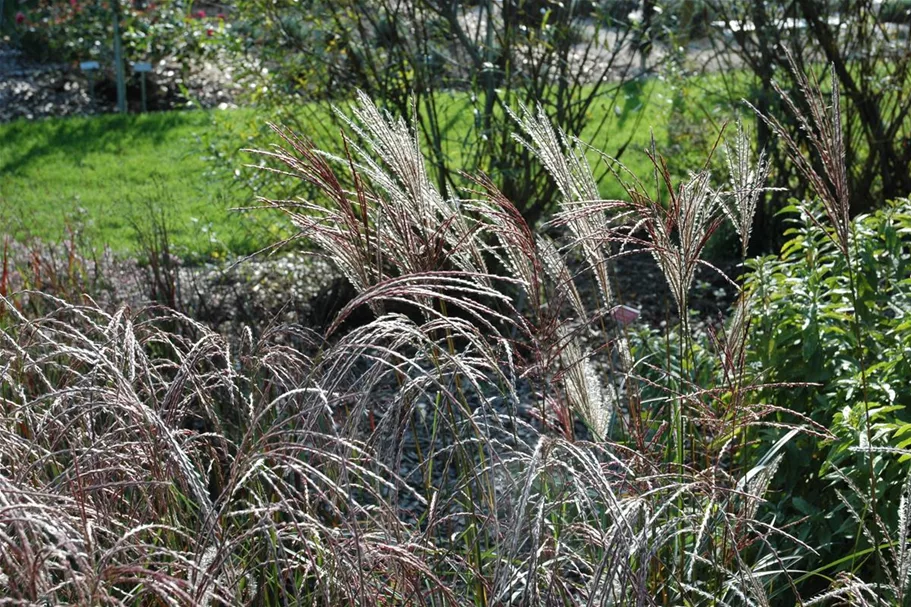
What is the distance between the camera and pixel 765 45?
20.4 ft

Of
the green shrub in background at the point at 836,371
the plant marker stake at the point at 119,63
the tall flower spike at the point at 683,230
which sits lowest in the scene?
the green shrub in background at the point at 836,371

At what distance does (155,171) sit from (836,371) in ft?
23.2

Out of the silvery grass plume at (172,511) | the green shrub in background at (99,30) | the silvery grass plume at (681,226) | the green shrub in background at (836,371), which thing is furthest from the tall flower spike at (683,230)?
the green shrub in background at (99,30)

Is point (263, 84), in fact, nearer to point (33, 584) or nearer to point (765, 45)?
point (765, 45)

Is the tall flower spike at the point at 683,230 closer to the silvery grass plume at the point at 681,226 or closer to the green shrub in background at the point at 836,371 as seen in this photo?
the silvery grass plume at the point at 681,226

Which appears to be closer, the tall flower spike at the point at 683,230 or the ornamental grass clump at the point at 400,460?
the ornamental grass clump at the point at 400,460

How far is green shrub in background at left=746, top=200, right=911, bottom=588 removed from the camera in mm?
2660

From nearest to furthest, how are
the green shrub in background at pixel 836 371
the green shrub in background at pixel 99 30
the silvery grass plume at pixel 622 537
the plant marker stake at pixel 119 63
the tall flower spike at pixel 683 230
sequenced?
the silvery grass plume at pixel 622 537
the tall flower spike at pixel 683 230
the green shrub in background at pixel 836 371
the plant marker stake at pixel 119 63
the green shrub in background at pixel 99 30

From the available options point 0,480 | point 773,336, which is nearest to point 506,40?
point 773,336

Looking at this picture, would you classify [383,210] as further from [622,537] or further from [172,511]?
[622,537]

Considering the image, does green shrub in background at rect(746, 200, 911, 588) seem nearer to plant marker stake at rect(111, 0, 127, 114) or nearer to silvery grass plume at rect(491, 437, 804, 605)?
silvery grass plume at rect(491, 437, 804, 605)

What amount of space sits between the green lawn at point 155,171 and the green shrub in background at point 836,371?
254cm

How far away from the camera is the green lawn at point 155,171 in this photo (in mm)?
6562

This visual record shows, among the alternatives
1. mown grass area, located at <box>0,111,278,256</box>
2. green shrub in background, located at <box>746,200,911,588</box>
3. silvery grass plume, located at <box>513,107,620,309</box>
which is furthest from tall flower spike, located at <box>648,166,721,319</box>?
mown grass area, located at <box>0,111,278,256</box>
